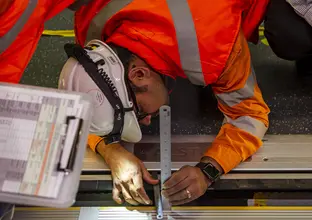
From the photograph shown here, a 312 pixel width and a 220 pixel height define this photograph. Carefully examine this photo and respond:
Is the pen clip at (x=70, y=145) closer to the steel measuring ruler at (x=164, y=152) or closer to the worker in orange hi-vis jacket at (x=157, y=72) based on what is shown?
the worker in orange hi-vis jacket at (x=157, y=72)

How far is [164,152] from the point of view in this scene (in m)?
1.41

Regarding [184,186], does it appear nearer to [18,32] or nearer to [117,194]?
[117,194]

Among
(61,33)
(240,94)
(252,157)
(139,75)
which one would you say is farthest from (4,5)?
(61,33)

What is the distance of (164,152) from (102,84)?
386 millimetres

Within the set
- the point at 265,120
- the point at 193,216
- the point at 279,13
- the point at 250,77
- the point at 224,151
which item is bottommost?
the point at 193,216

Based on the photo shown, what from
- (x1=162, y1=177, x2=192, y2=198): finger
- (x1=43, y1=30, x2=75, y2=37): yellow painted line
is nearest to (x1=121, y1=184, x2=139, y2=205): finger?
(x1=162, y1=177, x2=192, y2=198): finger

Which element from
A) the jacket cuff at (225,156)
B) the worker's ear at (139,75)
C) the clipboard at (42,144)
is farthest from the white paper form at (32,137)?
the jacket cuff at (225,156)

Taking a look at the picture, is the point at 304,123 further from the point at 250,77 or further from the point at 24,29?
the point at 24,29

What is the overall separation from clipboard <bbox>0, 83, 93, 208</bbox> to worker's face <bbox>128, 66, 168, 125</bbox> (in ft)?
1.45

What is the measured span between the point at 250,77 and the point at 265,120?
6.3 inches

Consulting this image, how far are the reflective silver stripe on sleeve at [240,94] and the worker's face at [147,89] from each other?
0.23 meters

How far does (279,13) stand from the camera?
1.49 m

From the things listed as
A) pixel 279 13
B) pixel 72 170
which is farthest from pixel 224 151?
pixel 72 170

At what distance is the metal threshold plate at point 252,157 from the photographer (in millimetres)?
1411
